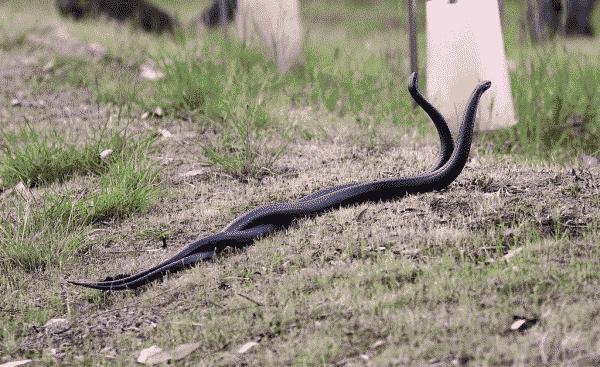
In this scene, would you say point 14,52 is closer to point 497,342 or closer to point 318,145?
point 318,145

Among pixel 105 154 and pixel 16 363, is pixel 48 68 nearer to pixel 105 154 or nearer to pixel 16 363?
pixel 105 154

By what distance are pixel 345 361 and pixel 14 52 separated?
17.1 feet

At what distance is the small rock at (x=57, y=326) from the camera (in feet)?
11.1

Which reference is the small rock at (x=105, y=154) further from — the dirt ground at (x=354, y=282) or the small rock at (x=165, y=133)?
the small rock at (x=165, y=133)

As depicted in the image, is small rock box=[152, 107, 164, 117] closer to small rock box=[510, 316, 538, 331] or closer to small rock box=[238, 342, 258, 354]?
small rock box=[238, 342, 258, 354]

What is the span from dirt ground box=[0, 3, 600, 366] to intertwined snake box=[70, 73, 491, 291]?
0.16 ft

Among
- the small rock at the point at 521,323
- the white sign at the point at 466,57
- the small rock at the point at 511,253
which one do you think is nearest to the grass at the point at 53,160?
the white sign at the point at 466,57

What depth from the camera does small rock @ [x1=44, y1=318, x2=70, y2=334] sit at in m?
3.38

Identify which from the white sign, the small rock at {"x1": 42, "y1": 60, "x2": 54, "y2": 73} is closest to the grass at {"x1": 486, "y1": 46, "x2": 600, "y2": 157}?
the white sign

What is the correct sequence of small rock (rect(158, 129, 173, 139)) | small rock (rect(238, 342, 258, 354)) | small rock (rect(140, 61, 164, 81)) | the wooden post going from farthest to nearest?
small rock (rect(140, 61, 164, 81)) < the wooden post < small rock (rect(158, 129, 173, 139)) < small rock (rect(238, 342, 258, 354))

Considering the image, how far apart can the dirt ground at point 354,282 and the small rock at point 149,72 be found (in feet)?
5.75

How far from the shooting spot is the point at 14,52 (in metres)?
7.32

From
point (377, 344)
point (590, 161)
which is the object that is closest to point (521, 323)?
point (377, 344)

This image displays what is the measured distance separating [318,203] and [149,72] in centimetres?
287
